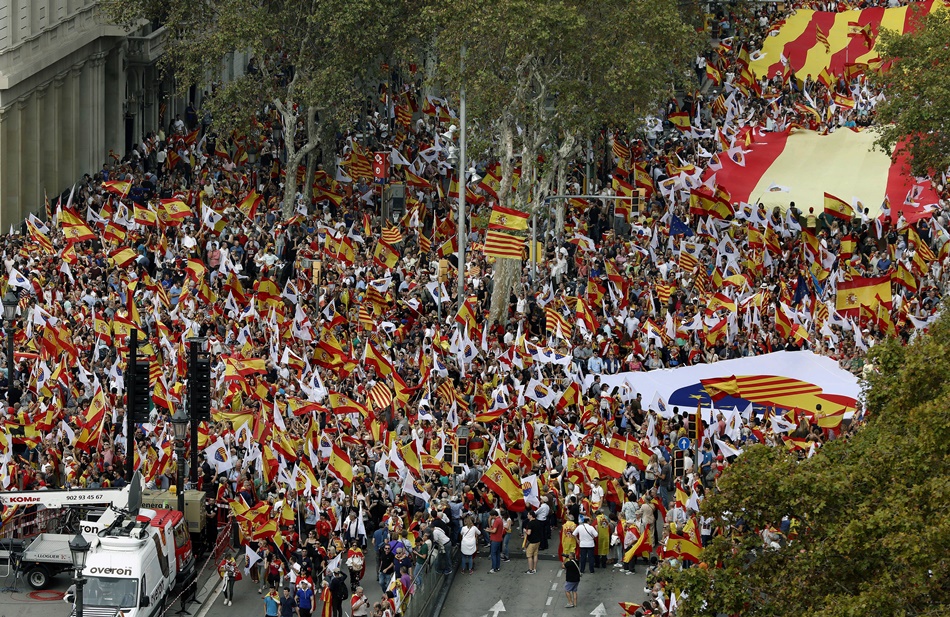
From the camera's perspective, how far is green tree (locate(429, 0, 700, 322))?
54719 mm

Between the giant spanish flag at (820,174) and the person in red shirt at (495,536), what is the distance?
2004 cm

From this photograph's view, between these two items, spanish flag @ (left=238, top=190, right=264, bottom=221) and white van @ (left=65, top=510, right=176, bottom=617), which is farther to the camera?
spanish flag @ (left=238, top=190, right=264, bottom=221)

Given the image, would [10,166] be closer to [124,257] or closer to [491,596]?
[124,257]

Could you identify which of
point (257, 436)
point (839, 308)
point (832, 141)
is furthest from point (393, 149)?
point (257, 436)

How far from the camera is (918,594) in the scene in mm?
25453

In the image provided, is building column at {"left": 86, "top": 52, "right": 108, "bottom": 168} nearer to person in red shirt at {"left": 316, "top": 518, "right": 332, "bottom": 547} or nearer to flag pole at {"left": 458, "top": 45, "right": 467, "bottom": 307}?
flag pole at {"left": 458, "top": 45, "right": 467, "bottom": 307}

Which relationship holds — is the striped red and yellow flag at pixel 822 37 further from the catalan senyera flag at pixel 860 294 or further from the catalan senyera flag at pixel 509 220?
the catalan senyera flag at pixel 860 294

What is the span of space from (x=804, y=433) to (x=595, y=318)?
33.9ft

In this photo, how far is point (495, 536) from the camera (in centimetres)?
3934

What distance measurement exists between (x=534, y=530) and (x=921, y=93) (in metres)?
18.1

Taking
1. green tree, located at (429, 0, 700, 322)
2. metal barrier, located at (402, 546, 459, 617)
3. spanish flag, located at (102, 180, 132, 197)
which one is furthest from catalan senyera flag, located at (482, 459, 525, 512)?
spanish flag, located at (102, 180, 132, 197)

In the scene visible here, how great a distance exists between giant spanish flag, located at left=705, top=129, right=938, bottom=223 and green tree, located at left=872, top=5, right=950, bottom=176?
2.89 m

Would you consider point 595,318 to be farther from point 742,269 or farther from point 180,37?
point 180,37

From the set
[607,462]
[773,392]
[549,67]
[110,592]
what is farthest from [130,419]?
[549,67]
